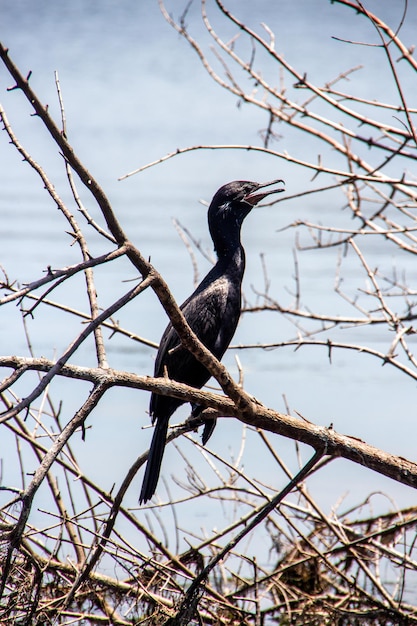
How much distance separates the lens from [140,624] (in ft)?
9.92

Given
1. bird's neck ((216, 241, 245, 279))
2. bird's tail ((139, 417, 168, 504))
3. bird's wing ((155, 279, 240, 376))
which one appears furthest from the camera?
bird's neck ((216, 241, 245, 279))

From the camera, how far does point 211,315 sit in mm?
3500

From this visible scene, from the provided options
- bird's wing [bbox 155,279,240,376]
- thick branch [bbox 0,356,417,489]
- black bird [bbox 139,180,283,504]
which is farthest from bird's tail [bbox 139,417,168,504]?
thick branch [bbox 0,356,417,489]

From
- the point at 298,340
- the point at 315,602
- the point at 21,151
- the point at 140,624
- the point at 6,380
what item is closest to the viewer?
the point at 6,380

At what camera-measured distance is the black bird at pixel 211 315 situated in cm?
337

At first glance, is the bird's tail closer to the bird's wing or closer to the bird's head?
the bird's wing

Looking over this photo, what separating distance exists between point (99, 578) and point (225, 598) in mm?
579

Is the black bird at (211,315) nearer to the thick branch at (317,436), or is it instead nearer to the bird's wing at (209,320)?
the bird's wing at (209,320)

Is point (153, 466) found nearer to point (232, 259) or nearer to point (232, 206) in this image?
point (232, 259)

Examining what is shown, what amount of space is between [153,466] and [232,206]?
1.41 metres

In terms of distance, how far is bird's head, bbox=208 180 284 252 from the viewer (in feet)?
12.5

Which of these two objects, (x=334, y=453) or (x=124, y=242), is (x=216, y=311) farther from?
(x=124, y=242)

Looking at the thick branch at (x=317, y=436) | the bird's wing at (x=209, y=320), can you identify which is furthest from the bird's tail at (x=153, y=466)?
the thick branch at (x=317, y=436)

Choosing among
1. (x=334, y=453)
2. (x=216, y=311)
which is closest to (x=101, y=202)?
(x=334, y=453)
